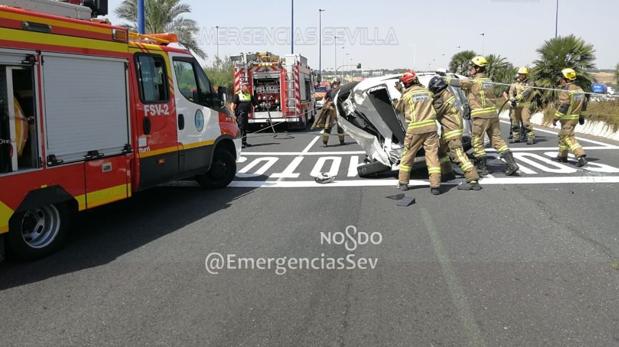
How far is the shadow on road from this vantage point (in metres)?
5.24

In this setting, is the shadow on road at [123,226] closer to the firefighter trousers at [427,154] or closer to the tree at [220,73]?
the firefighter trousers at [427,154]

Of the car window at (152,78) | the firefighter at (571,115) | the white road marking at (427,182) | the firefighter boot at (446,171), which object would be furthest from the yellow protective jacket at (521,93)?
the car window at (152,78)

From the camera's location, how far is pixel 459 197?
8.14 m

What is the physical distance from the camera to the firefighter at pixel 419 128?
330 inches

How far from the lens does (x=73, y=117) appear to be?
18.8 ft

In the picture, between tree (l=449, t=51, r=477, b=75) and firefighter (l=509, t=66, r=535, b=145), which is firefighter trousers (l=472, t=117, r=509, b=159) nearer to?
firefighter (l=509, t=66, r=535, b=145)

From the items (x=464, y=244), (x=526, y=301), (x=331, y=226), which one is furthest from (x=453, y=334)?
(x=331, y=226)

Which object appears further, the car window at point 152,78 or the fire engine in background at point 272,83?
the fire engine in background at point 272,83

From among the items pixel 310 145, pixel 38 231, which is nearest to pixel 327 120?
pixel 310 145

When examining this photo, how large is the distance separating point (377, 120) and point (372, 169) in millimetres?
865

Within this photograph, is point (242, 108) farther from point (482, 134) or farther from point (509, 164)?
point (509, 164)

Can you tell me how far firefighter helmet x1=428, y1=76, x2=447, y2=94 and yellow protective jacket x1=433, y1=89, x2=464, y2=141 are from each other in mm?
100

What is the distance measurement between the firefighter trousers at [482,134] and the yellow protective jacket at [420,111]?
62.9 inches

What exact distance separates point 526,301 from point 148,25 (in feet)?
91.6
